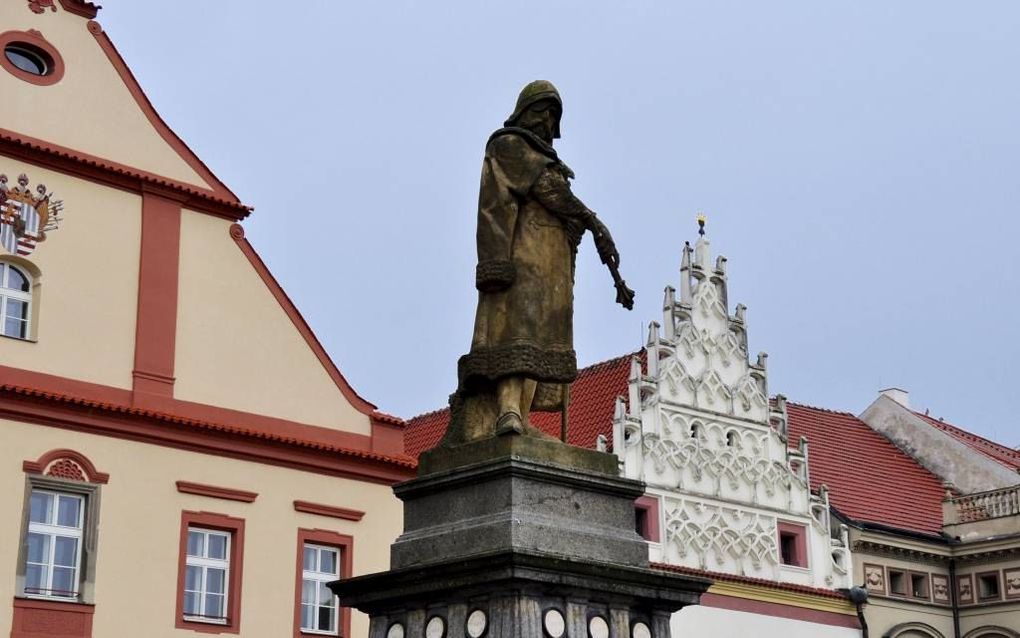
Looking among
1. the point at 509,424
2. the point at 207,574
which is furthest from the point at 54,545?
the point at 509,424

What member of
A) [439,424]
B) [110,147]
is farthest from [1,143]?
[439,424]

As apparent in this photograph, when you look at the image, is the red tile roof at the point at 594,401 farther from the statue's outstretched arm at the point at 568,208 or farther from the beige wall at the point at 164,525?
the statue's outstretched arm at the point at 568,208

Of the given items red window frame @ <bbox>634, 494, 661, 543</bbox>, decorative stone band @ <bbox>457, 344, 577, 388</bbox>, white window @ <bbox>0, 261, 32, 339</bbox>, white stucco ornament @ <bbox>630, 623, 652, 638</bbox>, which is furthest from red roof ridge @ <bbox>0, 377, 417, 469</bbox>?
white stucco ornament @ <bbox>630, 623, 652, 638</bbox>

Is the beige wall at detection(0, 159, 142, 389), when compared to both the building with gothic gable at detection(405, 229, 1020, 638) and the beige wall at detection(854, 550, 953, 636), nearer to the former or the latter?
the building with gothic gable at detection(405, 229, 1020, 638)

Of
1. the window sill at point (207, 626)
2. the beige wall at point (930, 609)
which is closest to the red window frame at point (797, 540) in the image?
the beige wall at point (930, 609)

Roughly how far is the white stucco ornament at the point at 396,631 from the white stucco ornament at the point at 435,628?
227 mm

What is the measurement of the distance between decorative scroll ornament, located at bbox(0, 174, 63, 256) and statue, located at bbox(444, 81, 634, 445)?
8.96 m

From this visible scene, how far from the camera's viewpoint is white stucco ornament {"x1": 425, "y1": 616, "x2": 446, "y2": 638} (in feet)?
29.9

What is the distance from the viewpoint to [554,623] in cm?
886

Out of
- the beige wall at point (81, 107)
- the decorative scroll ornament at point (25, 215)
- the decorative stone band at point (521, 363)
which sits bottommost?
the decorative stone band at point (521, 363)

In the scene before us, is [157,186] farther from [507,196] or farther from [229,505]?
[507,196]

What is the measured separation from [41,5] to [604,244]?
10.9 m

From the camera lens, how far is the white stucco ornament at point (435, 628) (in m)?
9.12

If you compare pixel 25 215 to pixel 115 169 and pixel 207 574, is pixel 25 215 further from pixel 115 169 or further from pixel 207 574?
pixel 207 574
